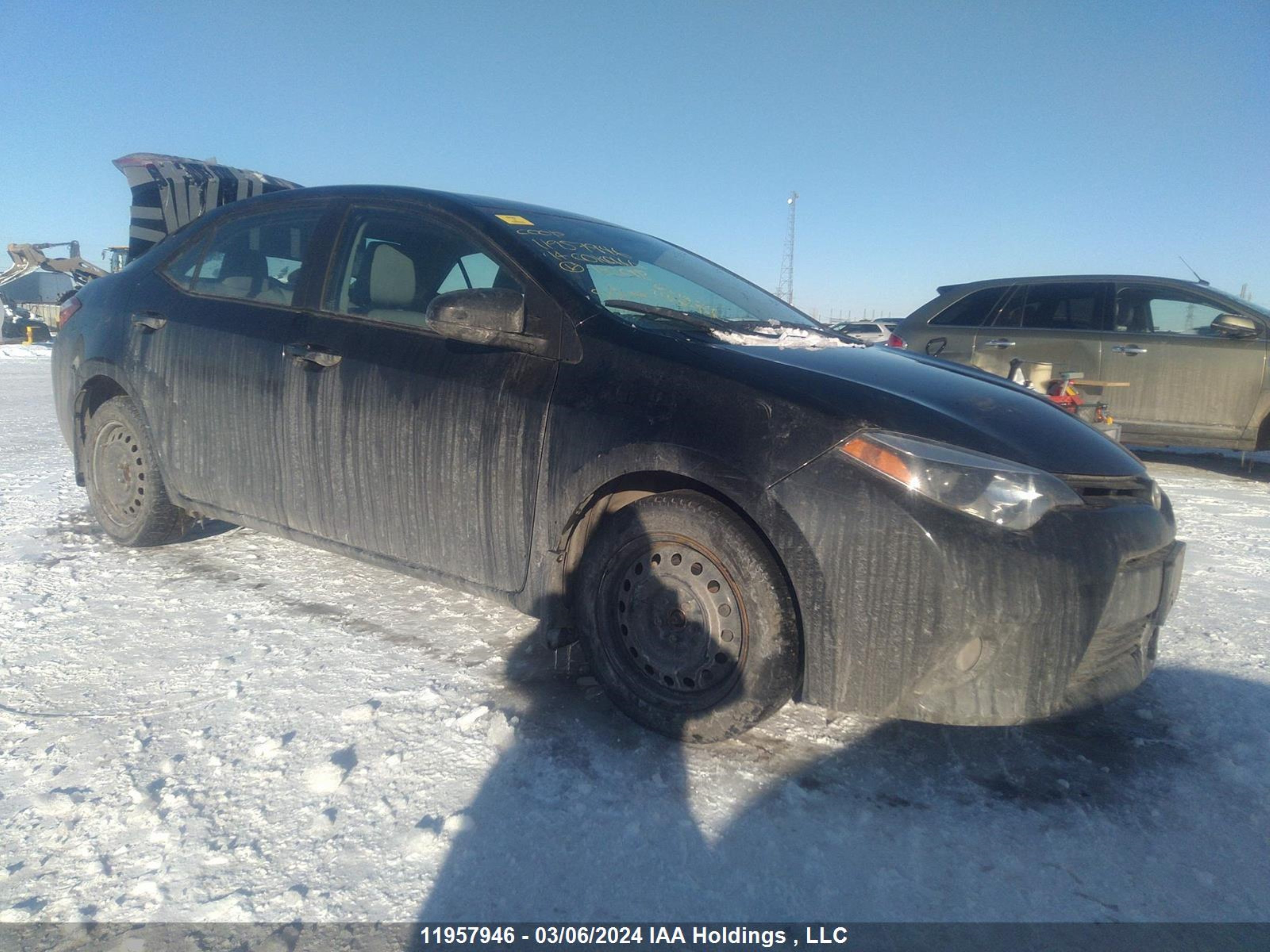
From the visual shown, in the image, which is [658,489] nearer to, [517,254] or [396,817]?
[517,254]

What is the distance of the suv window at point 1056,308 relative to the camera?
24.8 ft

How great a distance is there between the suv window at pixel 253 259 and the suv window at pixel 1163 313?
694cm

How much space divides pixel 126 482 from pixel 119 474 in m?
0.06

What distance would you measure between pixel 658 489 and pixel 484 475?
1.97 feet

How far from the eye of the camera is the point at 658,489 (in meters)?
2.52

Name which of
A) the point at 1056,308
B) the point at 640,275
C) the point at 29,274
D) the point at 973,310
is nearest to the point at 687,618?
the point at 640,275

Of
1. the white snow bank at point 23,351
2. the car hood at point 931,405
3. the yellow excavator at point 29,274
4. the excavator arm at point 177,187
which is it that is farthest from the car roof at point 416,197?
the yellow excavator at point 29,274

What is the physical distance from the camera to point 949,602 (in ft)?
6.73

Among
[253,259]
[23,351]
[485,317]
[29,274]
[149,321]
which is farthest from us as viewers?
[29,274]

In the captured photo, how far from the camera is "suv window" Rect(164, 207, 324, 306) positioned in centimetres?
343

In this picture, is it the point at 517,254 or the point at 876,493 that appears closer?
the point at 876,493

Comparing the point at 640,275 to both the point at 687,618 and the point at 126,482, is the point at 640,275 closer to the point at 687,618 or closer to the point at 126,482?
the point at 687,618

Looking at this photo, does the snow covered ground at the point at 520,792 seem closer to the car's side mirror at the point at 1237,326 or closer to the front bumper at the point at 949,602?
the front bumper at the point at 949,602

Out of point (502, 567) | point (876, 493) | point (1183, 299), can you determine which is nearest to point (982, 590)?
point (876, 493)
